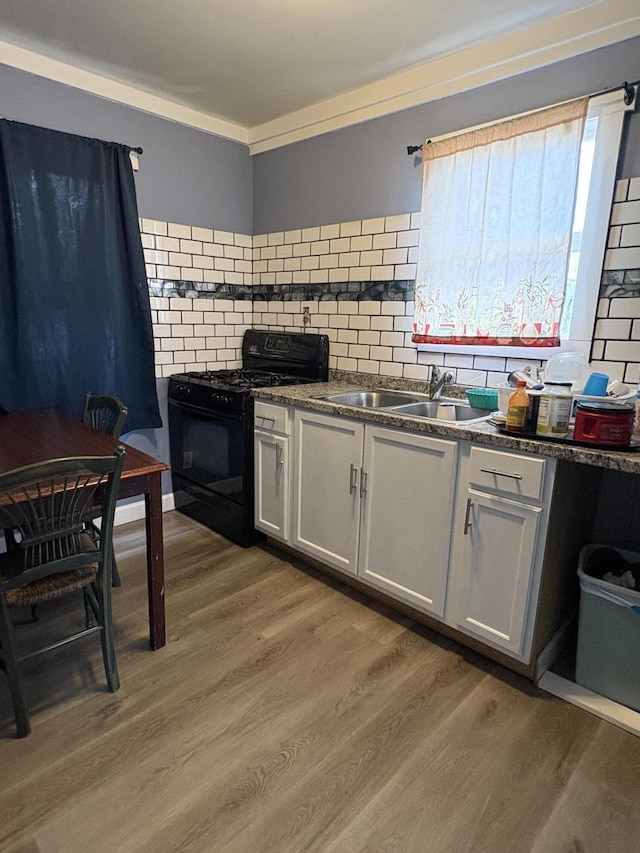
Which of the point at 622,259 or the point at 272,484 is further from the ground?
the point at 622,259

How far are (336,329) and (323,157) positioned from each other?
1014 mm

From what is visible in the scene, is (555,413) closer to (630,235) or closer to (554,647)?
(630,235)

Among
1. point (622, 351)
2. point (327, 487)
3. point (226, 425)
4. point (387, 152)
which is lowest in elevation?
point (327, 487)

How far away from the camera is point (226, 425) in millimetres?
2688

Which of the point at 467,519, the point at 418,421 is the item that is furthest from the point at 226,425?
the point at 467,519

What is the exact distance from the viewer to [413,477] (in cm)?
198

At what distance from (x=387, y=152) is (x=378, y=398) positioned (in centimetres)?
131

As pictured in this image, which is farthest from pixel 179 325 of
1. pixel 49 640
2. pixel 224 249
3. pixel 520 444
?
pixel 520 444

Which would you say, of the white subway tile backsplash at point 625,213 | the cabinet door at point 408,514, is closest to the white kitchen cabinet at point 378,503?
the cabinet door at point 408,514

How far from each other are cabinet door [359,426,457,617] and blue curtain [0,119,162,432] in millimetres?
1572

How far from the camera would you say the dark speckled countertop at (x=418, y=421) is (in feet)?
4.82

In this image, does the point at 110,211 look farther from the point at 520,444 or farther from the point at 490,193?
the point at 520,444

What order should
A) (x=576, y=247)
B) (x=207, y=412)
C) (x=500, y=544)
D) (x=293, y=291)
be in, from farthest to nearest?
1. (x=293, y=291)
2. (x=207, y=412)
3. (x=576, y=247)
4. (x=500, y=544)

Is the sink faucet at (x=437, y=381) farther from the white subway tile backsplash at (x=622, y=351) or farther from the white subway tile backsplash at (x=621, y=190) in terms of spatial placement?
the white subway tile backsplash at (x=621, y=190)
